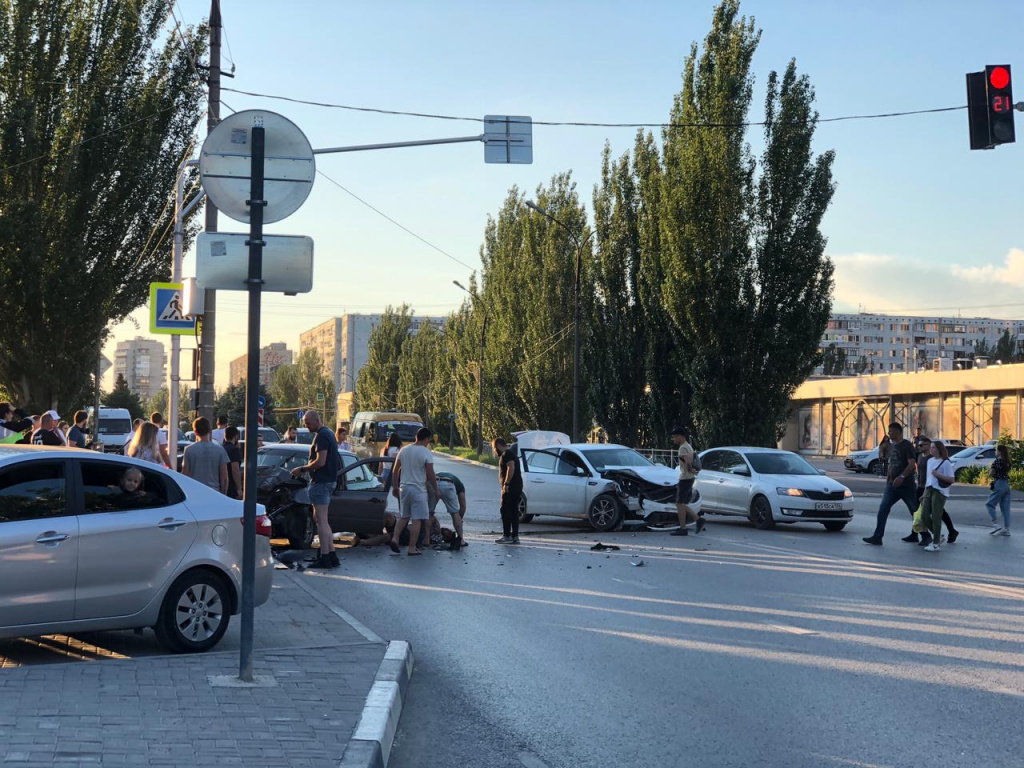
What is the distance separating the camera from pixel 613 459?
72.1 feet

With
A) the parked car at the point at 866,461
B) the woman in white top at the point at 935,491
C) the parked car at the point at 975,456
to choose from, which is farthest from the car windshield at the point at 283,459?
the parked car at the point at 866,461

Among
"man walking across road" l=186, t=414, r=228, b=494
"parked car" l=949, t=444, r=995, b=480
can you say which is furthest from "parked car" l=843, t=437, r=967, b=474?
"man walking across road" l=186, t=414, r=228, b=494

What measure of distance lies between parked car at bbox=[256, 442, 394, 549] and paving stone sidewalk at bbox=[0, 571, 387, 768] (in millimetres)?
7437

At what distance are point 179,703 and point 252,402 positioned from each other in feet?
5.84

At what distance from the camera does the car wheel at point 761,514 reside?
69.1 ft

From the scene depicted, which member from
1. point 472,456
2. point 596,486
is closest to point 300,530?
point 596,486

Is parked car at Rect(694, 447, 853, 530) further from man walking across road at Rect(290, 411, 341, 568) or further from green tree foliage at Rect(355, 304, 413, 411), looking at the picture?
green tree foliage at Rect(355, 304, 413, 411)

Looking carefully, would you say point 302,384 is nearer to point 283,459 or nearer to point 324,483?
point 283,459

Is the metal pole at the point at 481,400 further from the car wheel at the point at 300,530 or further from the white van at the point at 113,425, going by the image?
the car wheel at the point at 300,530

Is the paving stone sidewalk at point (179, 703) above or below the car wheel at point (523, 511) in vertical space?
above

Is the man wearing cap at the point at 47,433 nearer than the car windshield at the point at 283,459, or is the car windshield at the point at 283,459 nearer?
the man wearing cap at the point at 47,433

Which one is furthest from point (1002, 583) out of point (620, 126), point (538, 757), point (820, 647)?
point (620, 126)

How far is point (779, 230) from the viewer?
35.7 metres

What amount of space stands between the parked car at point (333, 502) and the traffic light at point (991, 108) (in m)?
9.06
